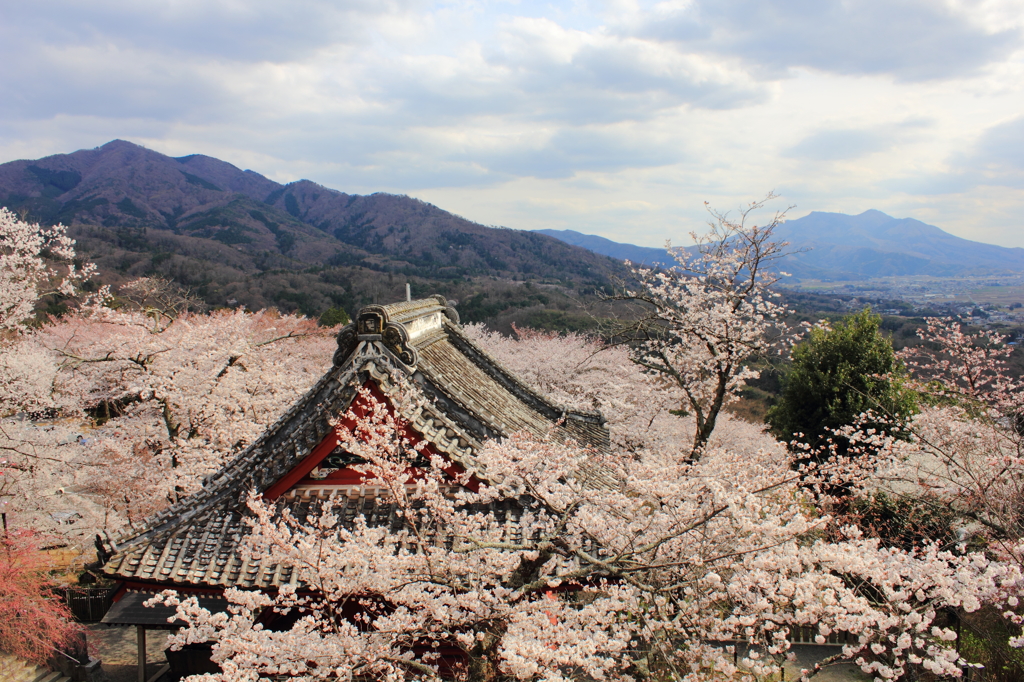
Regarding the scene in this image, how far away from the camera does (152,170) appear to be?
12706 centimetres

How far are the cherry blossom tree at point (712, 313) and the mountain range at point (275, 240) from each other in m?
42.8

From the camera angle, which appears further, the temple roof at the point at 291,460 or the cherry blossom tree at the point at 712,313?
the cherry blossom tree at the point at 712,313

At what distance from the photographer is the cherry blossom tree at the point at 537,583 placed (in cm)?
403

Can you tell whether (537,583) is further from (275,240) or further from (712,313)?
(275,240)

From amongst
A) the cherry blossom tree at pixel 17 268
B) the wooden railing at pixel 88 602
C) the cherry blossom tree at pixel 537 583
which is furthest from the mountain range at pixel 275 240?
the cherry blossom tree at pixel 537 583

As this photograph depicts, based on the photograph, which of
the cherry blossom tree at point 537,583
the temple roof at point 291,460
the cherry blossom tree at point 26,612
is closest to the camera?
the cherry blossom tree at point 537,583

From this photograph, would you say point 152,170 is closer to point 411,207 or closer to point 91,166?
point 91,166

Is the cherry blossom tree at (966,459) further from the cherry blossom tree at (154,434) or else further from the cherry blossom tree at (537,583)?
the cherry blossom tree at (154,434)

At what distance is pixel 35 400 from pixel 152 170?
136 metres

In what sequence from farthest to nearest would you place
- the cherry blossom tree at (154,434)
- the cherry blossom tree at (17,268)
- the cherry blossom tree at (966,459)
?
the cherry blossom tree at (17,268) → the cherry blossom tree at (154,434) → the cherry blossom tree at (966,459)

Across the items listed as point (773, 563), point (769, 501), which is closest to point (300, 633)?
point (773, 563)

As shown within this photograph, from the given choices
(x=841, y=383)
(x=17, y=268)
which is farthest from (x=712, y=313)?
(x=17, y=268)

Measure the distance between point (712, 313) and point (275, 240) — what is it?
4212 inches

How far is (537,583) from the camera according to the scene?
165 inches
